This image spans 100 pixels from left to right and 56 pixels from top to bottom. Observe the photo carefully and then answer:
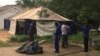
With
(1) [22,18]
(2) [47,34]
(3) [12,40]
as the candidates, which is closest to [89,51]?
(3) [12,40]

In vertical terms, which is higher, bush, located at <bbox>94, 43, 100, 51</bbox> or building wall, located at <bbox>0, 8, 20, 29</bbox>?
building wall, located at <bbox>0, 8, 20, 29</bbox>

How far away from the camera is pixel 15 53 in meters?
18.9

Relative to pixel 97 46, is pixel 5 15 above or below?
above

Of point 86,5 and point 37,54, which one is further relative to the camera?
point 37,54

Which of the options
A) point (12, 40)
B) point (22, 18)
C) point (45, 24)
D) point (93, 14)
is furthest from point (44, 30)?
point (93, 14)

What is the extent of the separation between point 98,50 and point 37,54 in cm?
422

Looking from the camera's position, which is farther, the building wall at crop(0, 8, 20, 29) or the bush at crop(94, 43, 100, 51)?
the building wall at crop(0, 8, 20, 29)

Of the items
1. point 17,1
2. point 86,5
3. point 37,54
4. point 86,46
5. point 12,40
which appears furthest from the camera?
point 17,1

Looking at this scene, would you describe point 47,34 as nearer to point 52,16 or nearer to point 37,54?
point 52,16

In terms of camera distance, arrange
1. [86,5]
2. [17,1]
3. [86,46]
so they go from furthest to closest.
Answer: [17,1] → [86,46] → [86,5]

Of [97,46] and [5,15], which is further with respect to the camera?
[5,15]

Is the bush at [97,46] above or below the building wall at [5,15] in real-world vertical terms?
below

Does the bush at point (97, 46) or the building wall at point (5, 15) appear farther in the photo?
the building wall at point (5, 15)

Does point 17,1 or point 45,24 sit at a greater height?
point 17,1
